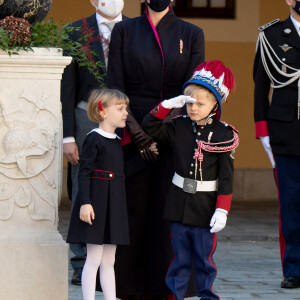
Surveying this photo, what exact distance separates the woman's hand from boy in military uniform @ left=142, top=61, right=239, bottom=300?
428mm

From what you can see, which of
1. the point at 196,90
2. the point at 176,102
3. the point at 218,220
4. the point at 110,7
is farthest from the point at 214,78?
the point at 110,7

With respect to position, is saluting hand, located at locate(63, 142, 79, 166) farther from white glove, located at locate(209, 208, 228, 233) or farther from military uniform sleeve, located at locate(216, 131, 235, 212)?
white glove, located at locate(209, 208, 228, 233)

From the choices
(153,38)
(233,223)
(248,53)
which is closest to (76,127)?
(153,38)

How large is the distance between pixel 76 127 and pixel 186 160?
4.91 ft

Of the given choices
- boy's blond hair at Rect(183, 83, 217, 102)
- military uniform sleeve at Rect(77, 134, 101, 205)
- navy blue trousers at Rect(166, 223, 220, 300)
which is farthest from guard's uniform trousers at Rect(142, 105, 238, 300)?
military uniform sleeve at Rect(77, 134, 101, 205)

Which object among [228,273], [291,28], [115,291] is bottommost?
[228,273]

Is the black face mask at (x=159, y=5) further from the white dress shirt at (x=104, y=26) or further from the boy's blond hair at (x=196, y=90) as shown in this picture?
the white dress shirt at (x=104, y=26)

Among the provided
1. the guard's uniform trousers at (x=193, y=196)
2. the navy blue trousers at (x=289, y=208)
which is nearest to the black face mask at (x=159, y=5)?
the guard's uniform trousers at (x=193, y=196)

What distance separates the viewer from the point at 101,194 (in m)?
5.48

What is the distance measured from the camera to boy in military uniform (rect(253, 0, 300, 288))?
7004 mm

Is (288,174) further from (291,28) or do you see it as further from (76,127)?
(76,127)

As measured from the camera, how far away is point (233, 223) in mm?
11484

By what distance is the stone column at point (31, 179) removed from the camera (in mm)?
5645

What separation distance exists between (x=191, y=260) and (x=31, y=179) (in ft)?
3.19
